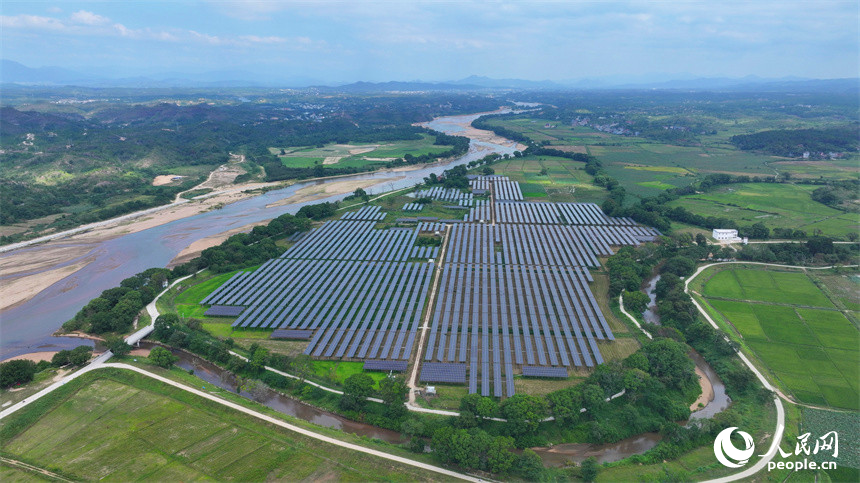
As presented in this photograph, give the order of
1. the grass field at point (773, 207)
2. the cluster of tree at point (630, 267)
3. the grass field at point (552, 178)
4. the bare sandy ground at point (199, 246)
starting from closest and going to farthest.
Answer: the cluster of tree at point (630, 267), the bare sandy ground at point (199, 246), the grass field at point (773, 207), the grass field at point (552, 178)

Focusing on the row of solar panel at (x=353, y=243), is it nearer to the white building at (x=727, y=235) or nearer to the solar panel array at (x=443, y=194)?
the solar panel array at (x=443, y=194)

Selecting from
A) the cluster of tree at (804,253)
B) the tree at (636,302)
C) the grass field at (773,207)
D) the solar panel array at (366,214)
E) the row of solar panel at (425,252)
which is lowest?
the tree at (636,302)

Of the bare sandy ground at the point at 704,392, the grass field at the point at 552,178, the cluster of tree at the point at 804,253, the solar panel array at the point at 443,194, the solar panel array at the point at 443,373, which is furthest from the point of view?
the grass field at the point at 552,178

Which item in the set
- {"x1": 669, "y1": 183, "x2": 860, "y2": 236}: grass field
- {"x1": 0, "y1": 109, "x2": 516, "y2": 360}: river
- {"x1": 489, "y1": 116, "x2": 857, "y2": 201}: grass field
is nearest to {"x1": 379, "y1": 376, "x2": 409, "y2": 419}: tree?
{"x1": 0, "y1": 109, "x2": 516, "y2": 360}: river

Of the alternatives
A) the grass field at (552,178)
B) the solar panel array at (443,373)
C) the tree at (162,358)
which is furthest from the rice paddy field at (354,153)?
the solar panel array at (443,373)

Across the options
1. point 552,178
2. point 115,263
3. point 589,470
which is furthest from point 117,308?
point 552,178

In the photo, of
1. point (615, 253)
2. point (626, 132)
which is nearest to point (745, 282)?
point (615, 253)
